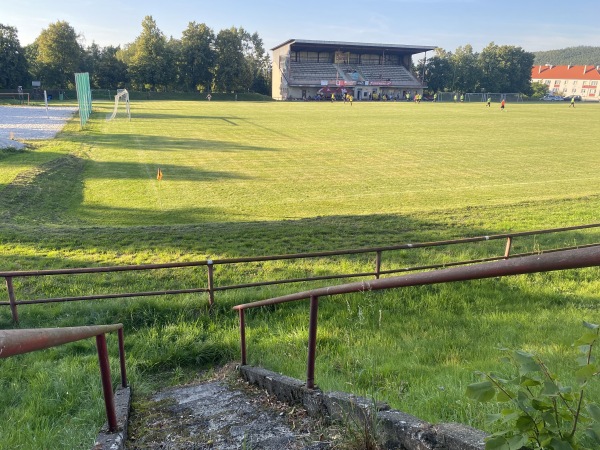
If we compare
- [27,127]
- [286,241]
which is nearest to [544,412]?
[286,241]

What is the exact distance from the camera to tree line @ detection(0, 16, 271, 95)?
82750 mm

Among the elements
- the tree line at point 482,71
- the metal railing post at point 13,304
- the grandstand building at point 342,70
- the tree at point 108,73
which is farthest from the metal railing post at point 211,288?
the tree line at point 482,71

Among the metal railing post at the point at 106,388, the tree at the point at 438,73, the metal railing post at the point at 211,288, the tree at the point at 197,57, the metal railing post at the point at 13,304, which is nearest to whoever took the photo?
the metal railing post at the point at 106,388

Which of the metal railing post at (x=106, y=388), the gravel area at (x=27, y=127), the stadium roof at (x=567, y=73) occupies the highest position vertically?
the stadium roof at (x=567, y=73)

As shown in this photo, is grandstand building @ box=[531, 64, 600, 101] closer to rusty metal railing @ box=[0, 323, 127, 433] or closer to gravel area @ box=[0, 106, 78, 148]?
gravel area @ box=[0, 106, 78, 148]

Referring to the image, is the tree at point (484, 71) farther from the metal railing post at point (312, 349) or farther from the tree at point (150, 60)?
the metal railing post at point (312, 349)

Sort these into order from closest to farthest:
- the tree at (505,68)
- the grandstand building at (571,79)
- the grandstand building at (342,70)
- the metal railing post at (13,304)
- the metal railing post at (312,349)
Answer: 1. the metal railing post at (312,349)
2. the metal railing post at (13,304)
3. the grandstand building at (342,70)
4. the tree at (505,68)
5. the grandstand building at (571,79)

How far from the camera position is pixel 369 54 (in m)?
111

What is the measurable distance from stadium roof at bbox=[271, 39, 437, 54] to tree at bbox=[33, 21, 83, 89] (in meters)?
40.9

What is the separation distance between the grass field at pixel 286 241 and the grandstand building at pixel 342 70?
71.3 m

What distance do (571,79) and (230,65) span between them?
134m

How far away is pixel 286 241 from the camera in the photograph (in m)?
11.4

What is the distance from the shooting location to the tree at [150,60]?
90500 millimetres

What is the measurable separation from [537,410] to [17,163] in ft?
75.4
